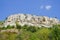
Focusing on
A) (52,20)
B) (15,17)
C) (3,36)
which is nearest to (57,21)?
(52,20)

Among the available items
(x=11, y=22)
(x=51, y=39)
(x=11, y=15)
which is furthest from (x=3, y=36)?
(x=11, y=15)

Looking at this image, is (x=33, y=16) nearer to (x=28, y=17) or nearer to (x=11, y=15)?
(x=28, y=17)

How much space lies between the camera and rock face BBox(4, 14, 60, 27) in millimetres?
122825

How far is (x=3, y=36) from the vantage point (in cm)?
8625

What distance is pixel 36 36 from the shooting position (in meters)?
80.1

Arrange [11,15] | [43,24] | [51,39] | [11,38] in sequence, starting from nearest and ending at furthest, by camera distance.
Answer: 1. [51,39]
2. [11,38]
3. [43,24]
4. [11,15]

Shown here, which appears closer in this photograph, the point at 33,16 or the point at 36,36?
the point at 36,36

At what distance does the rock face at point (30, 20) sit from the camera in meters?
123

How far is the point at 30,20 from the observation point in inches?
4906

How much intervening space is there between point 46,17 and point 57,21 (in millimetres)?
5968

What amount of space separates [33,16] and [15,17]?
887 centimetres

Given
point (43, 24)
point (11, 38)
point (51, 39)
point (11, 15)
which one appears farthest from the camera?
point (11, 15)

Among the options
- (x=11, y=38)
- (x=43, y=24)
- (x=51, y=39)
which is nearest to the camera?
(x=51, y=39)

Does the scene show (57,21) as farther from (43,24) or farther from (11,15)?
(11,15)
